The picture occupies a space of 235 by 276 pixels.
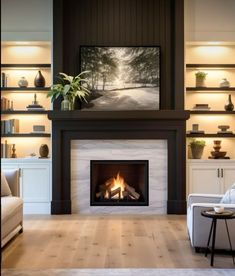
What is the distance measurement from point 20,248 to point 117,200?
232 cm

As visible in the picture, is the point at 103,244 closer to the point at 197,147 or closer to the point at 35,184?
the point at 35,184

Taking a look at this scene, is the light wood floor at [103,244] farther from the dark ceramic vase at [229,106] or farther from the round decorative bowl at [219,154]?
the dark ceramic vase at [229,106]

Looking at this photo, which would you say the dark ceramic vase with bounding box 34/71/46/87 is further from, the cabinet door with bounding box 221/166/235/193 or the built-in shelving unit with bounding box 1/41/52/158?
the cabinet door with bounding box 221/166/235/193

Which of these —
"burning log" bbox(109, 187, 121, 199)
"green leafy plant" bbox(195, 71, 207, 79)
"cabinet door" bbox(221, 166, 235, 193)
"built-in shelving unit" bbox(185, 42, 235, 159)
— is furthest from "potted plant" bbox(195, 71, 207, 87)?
"burning log" bbox(109, 187, 121, 199)

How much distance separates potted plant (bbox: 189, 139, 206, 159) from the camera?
19.9 ft

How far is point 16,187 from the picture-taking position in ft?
15.7

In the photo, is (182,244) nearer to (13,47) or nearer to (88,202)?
(88,202)

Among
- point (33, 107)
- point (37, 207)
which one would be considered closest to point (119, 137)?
point (33, 107)

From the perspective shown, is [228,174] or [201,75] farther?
[201,75]

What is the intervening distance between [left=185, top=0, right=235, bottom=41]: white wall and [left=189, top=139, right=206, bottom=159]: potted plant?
5.66 ft

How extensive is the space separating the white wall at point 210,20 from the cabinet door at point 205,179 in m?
2.17

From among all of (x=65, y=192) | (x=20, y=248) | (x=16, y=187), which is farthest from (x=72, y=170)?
(x=20, y=248)

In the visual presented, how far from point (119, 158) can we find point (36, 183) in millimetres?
1411

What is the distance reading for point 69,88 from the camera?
5.75 meters
